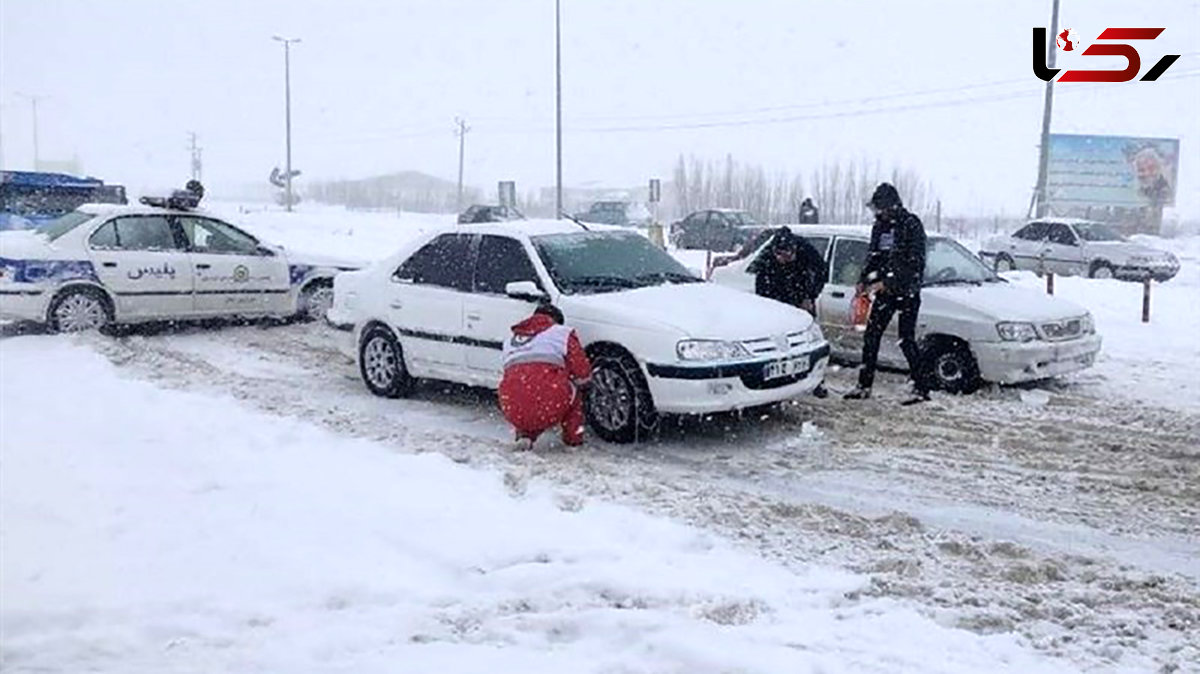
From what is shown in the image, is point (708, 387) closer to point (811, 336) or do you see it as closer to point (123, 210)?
point (811, 336)

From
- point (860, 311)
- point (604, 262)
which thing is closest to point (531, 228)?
point (604, 262)

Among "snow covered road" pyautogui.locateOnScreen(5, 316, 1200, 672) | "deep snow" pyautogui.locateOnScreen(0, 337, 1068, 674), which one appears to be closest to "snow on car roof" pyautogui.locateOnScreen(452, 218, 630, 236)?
"snow covered road" pyautogui.locateOnScreen(5, 316, 1200, 672)

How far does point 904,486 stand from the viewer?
262 inches

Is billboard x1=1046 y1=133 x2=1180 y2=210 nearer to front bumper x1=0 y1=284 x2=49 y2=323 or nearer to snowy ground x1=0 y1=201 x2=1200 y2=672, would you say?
snowy ground x1=0 y1=201 x2=1200 y2=672

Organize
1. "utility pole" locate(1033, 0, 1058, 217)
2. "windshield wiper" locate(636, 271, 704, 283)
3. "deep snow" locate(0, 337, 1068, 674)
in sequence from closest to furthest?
"deep snow" locate(0, 337, 1068, 674)
"windshield wiper" locate(636, 271, 704, 283)
"utility pole" locate(1033, 0, 1058, 217)

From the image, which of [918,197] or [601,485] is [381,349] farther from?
[918,197]

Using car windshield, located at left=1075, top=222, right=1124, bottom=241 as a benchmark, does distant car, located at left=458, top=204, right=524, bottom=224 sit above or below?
above

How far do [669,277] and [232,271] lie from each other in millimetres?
6186

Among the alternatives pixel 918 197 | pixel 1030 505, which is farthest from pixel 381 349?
pixel 918 197

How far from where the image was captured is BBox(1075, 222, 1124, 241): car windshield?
24344 millimetres

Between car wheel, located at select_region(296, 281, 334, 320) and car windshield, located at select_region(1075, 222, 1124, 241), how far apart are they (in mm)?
17499

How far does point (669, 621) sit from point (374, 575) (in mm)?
1348

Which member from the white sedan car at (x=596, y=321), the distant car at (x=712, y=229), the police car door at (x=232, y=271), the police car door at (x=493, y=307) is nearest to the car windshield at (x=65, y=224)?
the police car door at (x=232, y=271)

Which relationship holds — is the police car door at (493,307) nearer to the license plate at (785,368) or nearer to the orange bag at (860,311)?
the license plate at (785,368)
